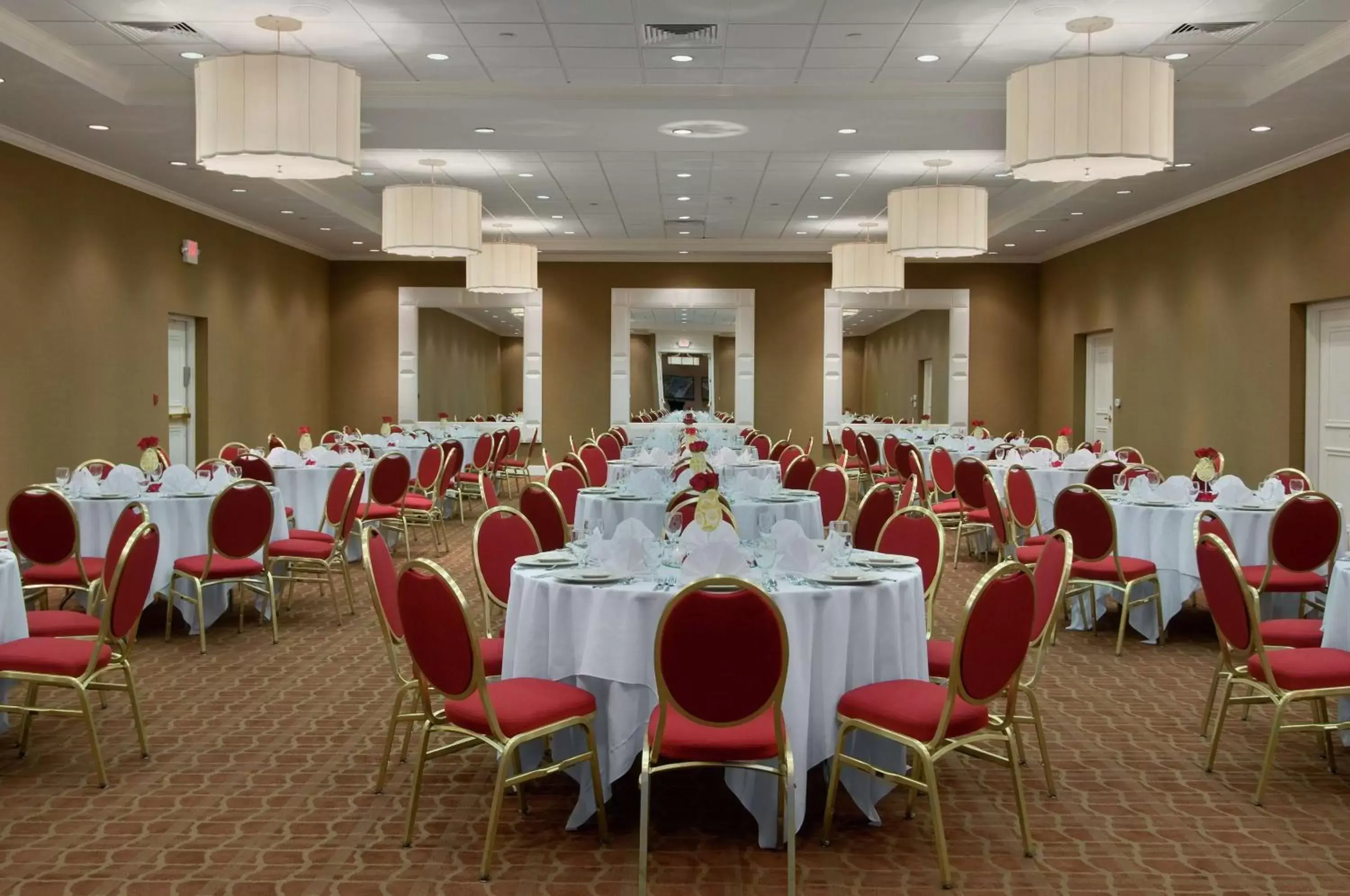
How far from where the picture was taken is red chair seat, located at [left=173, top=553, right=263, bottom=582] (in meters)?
7.10

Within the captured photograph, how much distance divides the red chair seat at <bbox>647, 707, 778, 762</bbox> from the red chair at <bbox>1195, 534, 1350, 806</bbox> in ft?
6.70

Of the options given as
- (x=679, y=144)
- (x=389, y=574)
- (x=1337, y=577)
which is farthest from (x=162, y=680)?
(x=679, y=144)

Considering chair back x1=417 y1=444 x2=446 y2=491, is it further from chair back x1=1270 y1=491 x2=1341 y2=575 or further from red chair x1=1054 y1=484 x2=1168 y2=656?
chair back x1=1270 y1=491 x2=1341 y2=575

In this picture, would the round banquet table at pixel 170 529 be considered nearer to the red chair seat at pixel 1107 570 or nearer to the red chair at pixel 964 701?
the red chair at pixel 964 701

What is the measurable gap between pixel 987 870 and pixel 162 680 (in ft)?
14.3

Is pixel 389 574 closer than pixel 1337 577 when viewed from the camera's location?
Yes

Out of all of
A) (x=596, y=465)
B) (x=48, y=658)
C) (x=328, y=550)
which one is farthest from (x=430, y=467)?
(x=48, y=658)

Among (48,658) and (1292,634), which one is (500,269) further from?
(1292,634)

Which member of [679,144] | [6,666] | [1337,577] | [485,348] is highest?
[679,144]

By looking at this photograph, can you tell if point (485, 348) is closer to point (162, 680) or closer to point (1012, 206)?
point (1012, 206)

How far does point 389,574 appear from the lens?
442cm

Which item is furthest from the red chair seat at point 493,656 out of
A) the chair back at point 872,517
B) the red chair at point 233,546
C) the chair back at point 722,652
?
the red chair at point 233,546

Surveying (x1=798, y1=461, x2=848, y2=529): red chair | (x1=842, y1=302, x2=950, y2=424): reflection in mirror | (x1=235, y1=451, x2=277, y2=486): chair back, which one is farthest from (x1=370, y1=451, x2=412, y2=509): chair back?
(x1=842, y1=302, x2=950, y2=424): reflection in mirror

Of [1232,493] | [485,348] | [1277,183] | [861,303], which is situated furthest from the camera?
[485,348]
